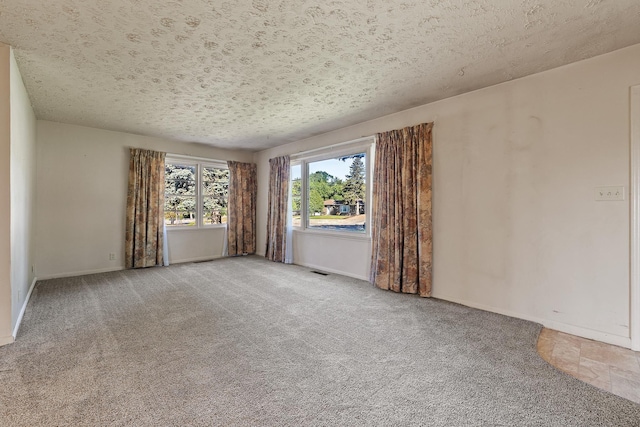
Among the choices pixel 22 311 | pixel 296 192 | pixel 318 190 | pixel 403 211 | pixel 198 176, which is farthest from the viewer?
pixel 198 176

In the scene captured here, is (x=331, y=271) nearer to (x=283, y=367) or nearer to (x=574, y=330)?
(x=283, y=367)

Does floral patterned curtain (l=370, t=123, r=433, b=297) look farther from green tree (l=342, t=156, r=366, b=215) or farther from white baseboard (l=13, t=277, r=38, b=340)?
white baseboard (l=13, t=277, r=38, b=340)

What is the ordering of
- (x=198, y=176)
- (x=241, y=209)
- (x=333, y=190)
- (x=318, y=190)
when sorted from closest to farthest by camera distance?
(x=333, y=190)
(x=318, y=190)
(x=198, y=176)
(x=241, y=209)

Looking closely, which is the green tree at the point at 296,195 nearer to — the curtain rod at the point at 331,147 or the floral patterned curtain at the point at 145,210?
the curtain rod at the point at 331,147

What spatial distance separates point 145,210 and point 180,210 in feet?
2.47

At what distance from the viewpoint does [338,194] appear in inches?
199

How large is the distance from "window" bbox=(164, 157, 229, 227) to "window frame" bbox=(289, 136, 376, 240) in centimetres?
177

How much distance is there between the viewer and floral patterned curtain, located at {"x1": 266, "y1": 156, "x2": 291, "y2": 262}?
5.81 metres

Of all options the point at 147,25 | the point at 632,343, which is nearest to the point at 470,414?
the point at 632,343

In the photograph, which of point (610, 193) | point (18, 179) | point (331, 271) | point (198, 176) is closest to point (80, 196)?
point (198, 176)

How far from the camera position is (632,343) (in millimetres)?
2354

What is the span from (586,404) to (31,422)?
3073 mm

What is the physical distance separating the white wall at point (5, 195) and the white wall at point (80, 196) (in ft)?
8.49

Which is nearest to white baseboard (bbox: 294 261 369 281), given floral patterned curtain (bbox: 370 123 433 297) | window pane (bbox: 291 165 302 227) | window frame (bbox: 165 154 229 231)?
floral patterned curtain (bbox: 370 123 433 297)
